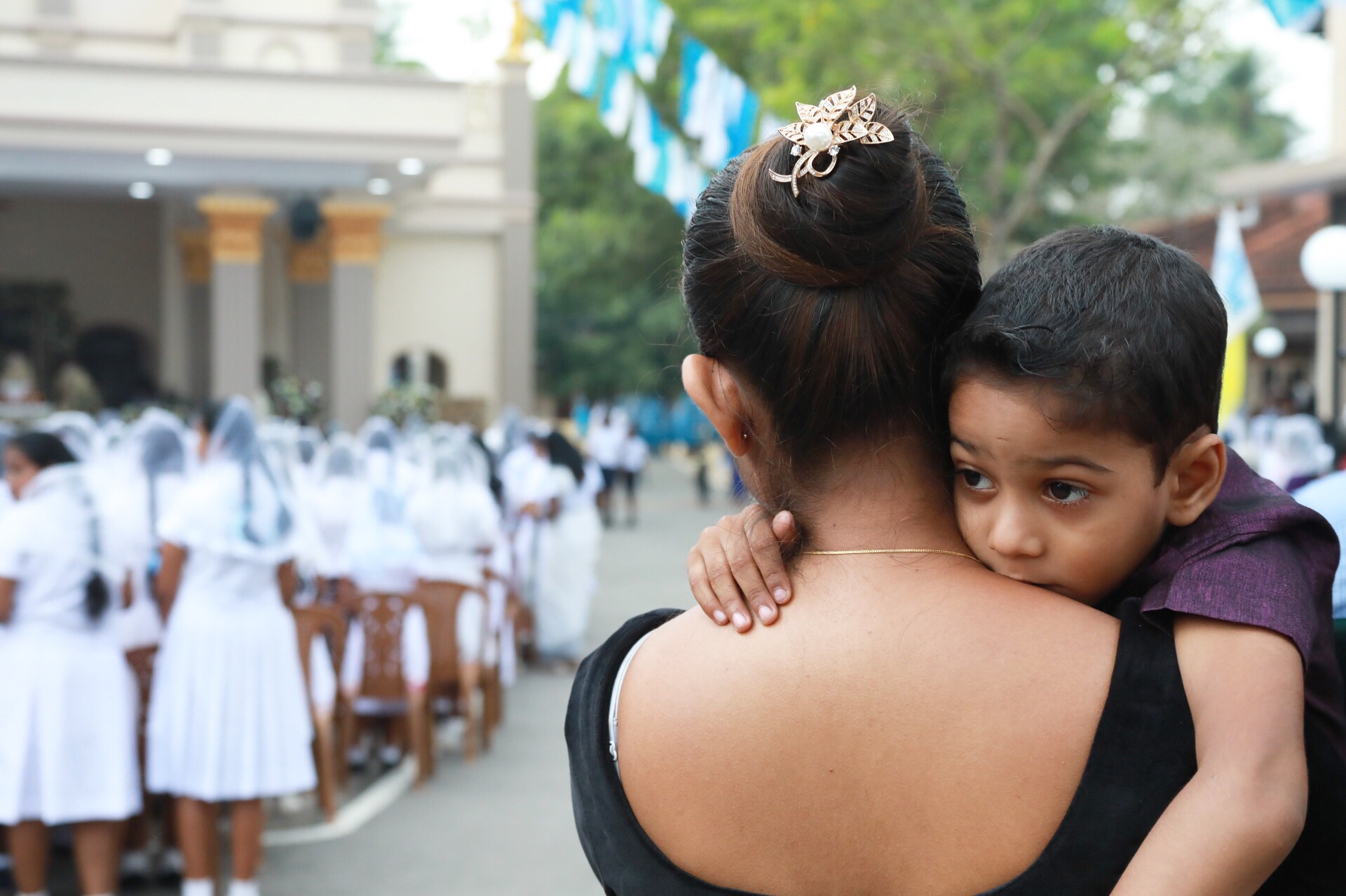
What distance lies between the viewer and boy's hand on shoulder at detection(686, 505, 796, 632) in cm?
129

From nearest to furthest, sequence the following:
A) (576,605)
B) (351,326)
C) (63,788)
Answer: (63,788)
(576,605)
(351,326)

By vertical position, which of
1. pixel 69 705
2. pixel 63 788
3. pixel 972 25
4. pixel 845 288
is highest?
pixel 972 25

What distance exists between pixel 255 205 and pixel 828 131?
1451 cm

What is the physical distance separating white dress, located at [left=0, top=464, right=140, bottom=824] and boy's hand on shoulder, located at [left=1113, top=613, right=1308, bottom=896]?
4.15 m

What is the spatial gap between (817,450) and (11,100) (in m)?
14.4

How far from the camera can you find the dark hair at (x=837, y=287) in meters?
1.23

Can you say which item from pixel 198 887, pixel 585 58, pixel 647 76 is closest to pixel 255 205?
pixel 647 76

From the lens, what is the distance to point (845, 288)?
1.25 metres

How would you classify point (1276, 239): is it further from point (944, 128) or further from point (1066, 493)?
point (1066, 493)

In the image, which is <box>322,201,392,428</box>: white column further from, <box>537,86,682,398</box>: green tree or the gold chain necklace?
the gold chain necklace

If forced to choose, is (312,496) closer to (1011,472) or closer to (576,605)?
(576,605)

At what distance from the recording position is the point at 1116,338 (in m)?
1.24

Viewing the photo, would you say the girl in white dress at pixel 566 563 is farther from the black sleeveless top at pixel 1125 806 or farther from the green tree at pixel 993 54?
the black sleeveless top at pixel 1125 806

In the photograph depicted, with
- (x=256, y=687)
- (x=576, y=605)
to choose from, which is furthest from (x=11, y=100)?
(x=256, y=687)
